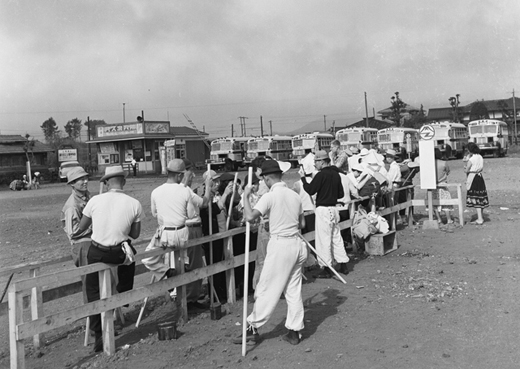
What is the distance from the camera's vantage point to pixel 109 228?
536 centimetres

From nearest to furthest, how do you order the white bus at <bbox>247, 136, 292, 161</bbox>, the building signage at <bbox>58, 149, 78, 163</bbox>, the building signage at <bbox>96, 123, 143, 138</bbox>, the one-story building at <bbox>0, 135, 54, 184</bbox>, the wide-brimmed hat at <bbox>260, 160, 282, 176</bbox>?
the wide-brimmed hat at <bbox>260, 160, 282, 176</bbox> → the white bus at <bbox>247, 136, 292, 161</bbox> → the building signage at <bbox>58, 149, 78, 163</bbox> → the building signage at <bbox>96, 123, 143, 138</bbox> → the one-story building at <bbox>0, 135, 54, 184</bbox>

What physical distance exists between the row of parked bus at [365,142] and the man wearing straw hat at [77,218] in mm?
37309

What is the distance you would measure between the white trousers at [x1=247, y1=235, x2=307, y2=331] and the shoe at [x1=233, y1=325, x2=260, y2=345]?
4.4 inches

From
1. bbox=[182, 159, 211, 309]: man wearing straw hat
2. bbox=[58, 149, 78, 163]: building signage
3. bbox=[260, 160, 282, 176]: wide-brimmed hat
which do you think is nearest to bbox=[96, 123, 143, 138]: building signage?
bbox=[58, 149, 78, 163]: building signage

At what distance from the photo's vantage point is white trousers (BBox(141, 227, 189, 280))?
20.2ft

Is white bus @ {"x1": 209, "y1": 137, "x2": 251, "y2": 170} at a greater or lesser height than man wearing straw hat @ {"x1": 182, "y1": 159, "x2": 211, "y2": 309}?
greater

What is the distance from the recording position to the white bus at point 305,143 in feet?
147

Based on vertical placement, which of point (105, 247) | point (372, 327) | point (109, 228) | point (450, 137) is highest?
point (450, 137)

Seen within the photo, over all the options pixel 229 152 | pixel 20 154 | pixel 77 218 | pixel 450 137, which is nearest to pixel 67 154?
pixel 20 154

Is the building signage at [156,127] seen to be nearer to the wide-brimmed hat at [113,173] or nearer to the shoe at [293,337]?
the wide-brimmed hat at [113,173]

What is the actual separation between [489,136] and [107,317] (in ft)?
141

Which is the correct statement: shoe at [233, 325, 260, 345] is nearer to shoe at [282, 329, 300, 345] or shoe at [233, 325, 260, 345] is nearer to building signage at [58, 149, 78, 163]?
shoe at [282, 329, 300, 345]

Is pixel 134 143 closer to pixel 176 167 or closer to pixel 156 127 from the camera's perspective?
pixel 156 127

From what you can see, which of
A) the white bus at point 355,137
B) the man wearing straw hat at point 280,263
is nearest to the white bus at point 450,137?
the white bus at point 355,137
